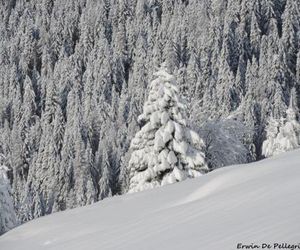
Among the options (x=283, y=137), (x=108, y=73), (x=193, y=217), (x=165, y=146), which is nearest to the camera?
(x=193, y=217)

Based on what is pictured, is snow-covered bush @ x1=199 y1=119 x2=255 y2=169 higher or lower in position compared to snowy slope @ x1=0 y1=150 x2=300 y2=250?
lower

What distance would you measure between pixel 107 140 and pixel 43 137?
1459 cm

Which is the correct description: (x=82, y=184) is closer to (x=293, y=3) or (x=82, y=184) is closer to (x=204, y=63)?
(x=204, y=63)

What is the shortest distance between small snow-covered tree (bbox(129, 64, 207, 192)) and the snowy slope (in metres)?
9.65

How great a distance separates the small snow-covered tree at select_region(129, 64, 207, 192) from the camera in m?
21.4

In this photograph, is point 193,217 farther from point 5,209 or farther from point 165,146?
point 5,209

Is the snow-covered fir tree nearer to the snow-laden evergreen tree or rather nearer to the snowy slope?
the snow-laden evergreen tree

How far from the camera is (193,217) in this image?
830 cm

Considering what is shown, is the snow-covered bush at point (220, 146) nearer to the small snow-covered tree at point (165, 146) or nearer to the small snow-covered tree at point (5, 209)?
the small snow-covered tree at point (165, 146)

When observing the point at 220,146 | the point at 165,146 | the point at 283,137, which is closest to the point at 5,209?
the point at 165,146

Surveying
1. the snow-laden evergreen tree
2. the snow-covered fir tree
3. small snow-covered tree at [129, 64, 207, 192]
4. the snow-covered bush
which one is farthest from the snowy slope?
the snow-covered fir tree

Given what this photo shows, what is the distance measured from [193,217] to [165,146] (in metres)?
13.4

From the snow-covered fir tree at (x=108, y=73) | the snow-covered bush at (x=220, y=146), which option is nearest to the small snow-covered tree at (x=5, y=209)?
the snow-covered bush at (x=220, y=146)

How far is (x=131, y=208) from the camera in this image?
10328 mm
